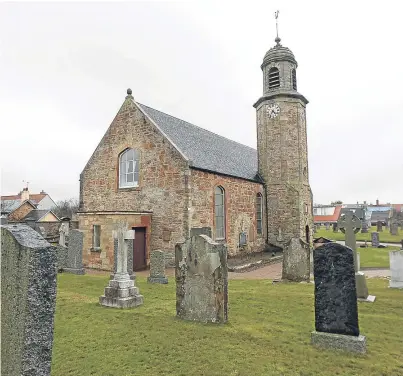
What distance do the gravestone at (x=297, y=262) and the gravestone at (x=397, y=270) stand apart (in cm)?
281

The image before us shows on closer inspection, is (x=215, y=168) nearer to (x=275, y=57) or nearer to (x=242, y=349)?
(x=275, y=57)

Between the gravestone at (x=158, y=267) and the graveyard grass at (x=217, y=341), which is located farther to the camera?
the gravestone at (x=158, y=267)

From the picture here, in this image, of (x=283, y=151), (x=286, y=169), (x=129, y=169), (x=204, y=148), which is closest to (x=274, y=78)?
(x=283, y=151)

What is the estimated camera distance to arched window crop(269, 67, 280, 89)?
23.9m

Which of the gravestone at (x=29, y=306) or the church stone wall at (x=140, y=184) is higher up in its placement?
the church stone wall at (x=140, y=184)

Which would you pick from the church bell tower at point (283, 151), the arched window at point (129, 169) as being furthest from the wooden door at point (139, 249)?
the church bell tower at point (283, 151)

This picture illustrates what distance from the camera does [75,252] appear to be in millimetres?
14164

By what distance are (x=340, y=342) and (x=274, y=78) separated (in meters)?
21.9

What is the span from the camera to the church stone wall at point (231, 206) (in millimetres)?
16969

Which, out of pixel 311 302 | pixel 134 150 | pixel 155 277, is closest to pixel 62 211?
pixel 134 150

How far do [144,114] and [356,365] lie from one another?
637 inches

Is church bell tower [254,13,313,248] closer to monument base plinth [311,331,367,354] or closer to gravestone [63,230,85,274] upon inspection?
gravestone [63,230,85,274]

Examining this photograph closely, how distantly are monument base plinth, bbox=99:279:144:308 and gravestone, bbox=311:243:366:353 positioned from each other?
4.77 meters

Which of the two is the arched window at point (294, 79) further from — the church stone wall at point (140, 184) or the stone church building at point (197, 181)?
the church stone wall at point (140, 184)
